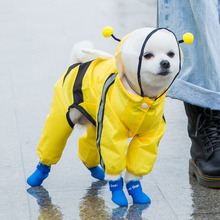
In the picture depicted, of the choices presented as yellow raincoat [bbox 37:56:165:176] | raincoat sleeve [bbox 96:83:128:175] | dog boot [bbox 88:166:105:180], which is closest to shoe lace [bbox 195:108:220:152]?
yellow raincoat [bbox 37:56:165:176]

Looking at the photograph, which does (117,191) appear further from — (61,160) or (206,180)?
(61,160)

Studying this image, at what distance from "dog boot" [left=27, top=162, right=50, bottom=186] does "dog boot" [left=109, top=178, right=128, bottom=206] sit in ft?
1.49

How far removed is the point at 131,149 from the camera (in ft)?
9.44

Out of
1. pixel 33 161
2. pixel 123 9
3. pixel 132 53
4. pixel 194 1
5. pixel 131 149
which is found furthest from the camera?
pixel 123 9

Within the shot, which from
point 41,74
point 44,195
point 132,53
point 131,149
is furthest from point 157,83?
point 41,74

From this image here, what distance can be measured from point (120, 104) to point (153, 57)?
29cm

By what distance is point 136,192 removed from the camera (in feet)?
9.57

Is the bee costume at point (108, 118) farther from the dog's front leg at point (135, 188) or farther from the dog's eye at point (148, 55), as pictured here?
the dog's eye at point (148, 55)

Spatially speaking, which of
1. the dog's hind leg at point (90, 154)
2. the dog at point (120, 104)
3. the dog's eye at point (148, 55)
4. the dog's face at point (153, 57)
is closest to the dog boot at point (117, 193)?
the dog at point (120, 104)

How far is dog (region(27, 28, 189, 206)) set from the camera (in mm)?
2598

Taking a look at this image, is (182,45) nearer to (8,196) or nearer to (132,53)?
(132,53)

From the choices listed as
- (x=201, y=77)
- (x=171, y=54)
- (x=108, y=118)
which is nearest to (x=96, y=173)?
(x=108, y=118)

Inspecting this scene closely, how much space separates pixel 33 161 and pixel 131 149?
2.78 feet

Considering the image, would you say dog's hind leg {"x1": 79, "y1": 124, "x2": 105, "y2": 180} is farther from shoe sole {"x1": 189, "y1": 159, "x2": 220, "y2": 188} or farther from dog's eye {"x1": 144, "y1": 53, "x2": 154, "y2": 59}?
dog's eye {"x1": 144, "y1": 53, "x2": 154, "y2": 59}
